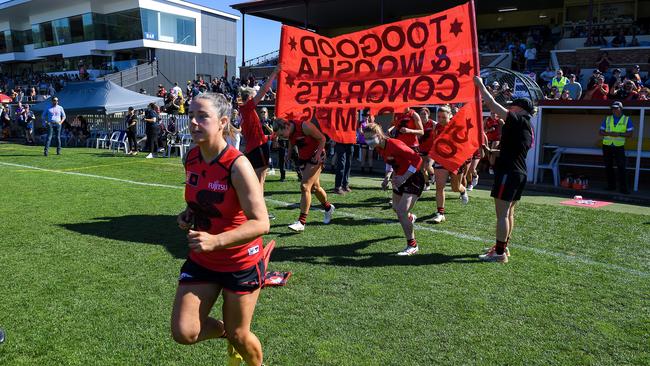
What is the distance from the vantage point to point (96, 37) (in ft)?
138

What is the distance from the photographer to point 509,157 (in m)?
5.95

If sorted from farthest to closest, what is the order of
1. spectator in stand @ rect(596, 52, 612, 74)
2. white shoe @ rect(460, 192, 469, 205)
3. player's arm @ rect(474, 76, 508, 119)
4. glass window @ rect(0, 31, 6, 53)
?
glass window @ rect(0, 31, 6, 53) → spectator in stand @ rect(596, 52, 612, 74) → white shoe @ rect(460, 192, 469, 205) → player's arm @ rect(474, 76, 508, 119)

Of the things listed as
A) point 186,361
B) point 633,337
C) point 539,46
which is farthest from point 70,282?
point 539,46

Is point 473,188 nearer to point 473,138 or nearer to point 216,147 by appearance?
point 473,138


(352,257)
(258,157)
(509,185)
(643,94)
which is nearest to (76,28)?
(258,157)

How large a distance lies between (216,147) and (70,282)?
3.31m

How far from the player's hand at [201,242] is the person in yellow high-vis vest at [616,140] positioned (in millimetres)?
11971

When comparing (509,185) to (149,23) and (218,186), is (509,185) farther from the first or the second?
(149,23)

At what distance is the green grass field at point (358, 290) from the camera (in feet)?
12.5

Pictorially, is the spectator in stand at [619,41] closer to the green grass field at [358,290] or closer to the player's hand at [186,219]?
the green grass field at [358,290]

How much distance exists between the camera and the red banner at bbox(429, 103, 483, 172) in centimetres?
617

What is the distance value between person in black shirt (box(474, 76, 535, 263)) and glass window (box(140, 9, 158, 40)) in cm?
3874

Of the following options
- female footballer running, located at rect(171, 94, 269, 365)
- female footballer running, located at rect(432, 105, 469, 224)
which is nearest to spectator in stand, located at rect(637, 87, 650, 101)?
female footballer running, located at rect(432, 105, 469, 224)

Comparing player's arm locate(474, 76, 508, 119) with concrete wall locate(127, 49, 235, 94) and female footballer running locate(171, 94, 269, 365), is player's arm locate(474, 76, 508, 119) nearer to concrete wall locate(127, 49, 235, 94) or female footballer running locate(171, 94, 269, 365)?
female footballer running locate(171, 94, 269, 365)
